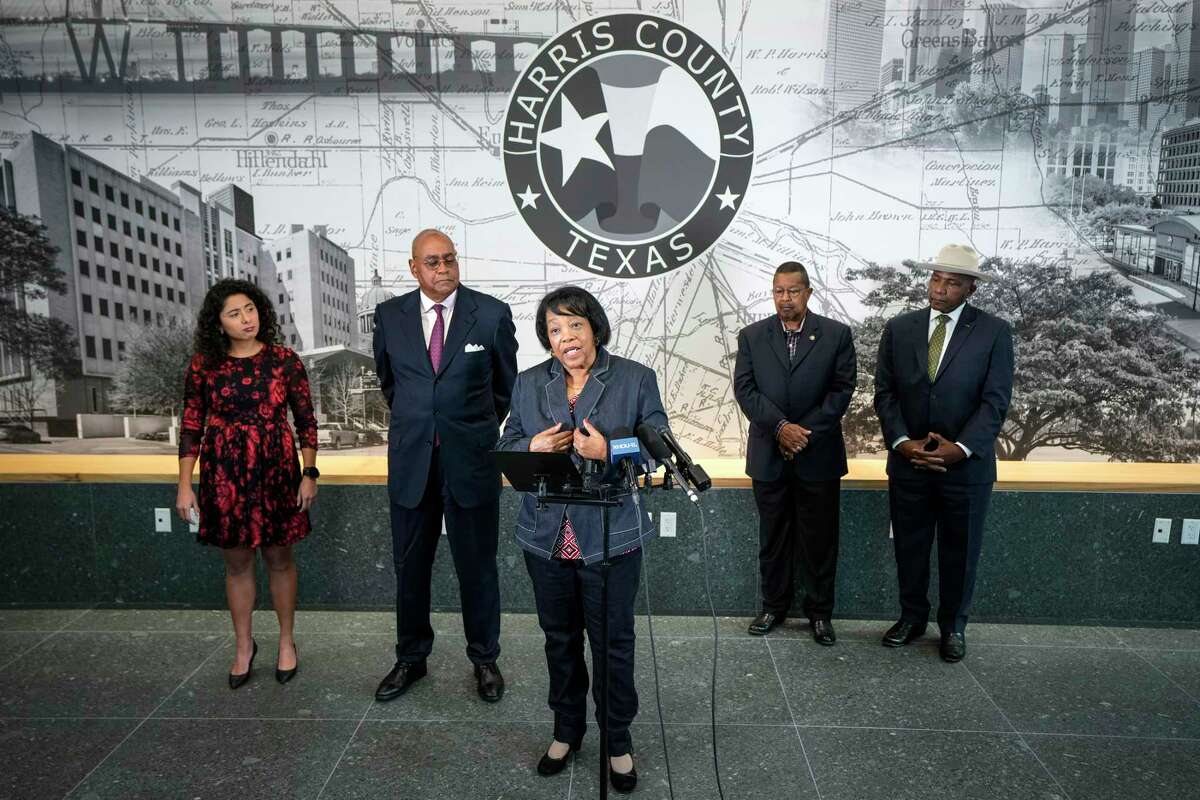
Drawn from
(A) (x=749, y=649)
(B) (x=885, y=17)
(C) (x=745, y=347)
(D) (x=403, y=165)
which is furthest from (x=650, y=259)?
(A) (x=749, y=649)

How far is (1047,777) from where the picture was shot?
2.61 meters

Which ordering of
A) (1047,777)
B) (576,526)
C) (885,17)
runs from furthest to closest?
(885,17) < (1047,777) < (576,526)

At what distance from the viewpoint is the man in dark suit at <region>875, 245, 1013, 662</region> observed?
333cm

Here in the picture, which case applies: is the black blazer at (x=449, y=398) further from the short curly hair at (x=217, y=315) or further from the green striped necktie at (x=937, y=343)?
the green striped necktie at (x=937, y=343)

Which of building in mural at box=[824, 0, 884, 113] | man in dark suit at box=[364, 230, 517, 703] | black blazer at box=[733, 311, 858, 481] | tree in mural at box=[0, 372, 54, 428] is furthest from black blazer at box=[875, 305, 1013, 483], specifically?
tree in mural at box=[0, 372, 54, 428]

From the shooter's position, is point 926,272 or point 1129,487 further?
point 926,272

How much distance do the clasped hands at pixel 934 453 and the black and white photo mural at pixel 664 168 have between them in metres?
1.12

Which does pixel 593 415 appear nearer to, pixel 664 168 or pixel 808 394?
pixel 808 394

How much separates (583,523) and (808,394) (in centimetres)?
159

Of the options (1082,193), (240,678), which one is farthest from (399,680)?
(1082,193)

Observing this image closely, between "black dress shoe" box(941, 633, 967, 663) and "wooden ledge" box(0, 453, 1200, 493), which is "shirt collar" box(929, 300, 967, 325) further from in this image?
"black dress shoe" box(941, 633, 967, 663)

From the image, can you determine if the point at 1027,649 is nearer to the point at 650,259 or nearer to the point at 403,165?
the point at 650,259

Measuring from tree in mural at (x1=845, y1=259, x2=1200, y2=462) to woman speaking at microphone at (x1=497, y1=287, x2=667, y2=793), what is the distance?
257cm

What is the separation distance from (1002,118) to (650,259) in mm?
1984
